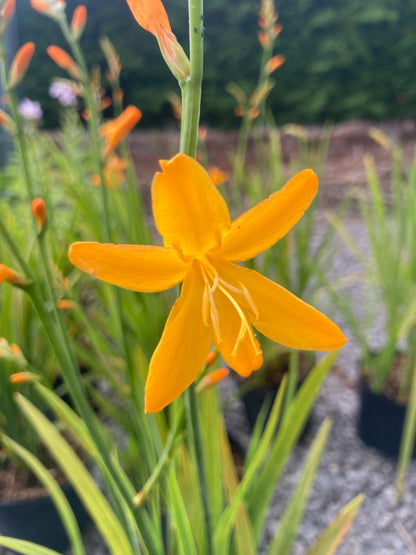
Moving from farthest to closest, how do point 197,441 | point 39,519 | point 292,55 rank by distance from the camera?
1. point 292,55
2. point 39,519
3. point 197,441

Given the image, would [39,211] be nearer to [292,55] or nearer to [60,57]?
[60,57]

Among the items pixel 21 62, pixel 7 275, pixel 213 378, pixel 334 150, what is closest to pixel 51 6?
pixel 21 62

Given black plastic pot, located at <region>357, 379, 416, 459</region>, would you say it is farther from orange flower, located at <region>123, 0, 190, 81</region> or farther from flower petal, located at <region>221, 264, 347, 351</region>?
orange flower, located at <region>123, 0, 190, 81</region>

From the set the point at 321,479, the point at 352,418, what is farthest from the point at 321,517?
the point at 352,418

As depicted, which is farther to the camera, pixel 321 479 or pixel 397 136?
pixel 397 136

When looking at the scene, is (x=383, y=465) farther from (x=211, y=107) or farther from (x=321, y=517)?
(x=211, y=107)

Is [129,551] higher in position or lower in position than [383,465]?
higher
